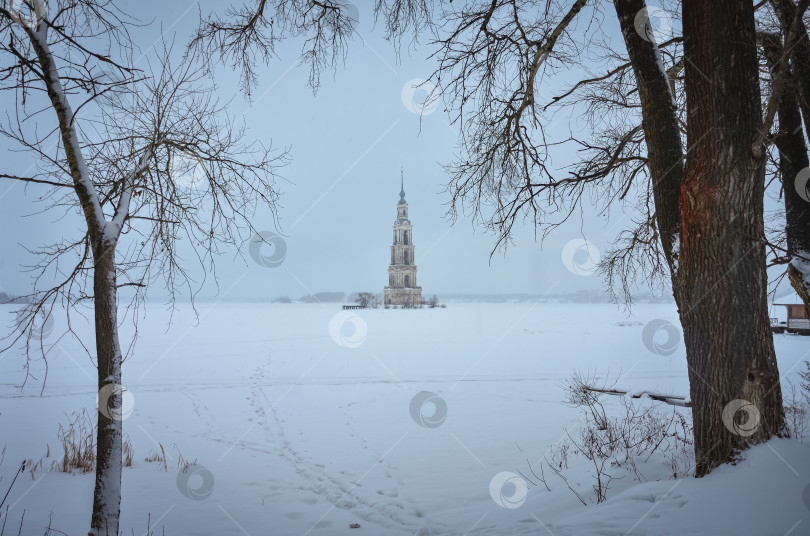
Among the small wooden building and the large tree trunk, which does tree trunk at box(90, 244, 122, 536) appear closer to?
the large tree trunk

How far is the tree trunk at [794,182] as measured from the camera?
5312mm

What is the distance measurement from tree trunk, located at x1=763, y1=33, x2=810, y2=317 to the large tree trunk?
7.79 feet

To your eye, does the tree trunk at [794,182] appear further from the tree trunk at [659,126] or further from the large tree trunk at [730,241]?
the large tree trunk at [730,241]

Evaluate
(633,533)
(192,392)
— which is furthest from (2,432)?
(633,533)

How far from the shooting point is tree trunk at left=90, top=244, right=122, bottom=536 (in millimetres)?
3682

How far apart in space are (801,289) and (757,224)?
8.87 feet

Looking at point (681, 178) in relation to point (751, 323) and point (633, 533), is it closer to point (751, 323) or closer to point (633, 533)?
point (751, 323)

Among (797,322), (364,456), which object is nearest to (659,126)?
(364,456)

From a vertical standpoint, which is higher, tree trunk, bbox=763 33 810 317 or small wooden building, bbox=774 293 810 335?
tree trunk, bbox=763 33 810 317

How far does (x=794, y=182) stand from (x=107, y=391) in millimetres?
7497

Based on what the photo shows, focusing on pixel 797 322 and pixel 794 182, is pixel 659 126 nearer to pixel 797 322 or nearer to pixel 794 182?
pixel 794 182

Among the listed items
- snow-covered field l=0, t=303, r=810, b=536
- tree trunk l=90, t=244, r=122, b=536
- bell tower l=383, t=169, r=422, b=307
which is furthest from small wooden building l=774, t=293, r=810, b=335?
bell tower l=383, t=169, r=422, b=307

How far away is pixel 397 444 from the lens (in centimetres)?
784

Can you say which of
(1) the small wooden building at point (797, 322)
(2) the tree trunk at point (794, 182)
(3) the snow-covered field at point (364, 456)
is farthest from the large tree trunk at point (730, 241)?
(1) the small wooden building at point (797, 322)
